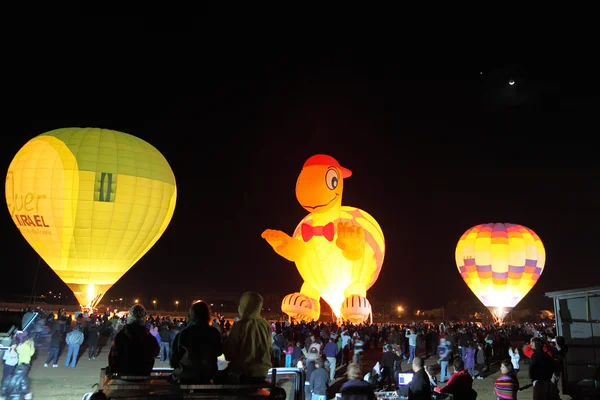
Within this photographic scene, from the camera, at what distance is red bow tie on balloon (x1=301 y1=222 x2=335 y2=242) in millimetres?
18875

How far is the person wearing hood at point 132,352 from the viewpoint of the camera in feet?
10.4

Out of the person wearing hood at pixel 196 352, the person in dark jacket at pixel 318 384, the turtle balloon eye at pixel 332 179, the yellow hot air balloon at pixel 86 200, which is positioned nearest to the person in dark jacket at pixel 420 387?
the person wearing hood at pixel 196 352

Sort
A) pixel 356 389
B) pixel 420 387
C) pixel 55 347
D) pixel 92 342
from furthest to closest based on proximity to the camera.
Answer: pixel 92 342, pixel 55 347, pixel 420 387, pixel 356 389

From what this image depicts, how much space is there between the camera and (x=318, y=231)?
19.0 metres

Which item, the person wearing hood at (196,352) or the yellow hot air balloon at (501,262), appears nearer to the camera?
the person wearing hood at (196,352)

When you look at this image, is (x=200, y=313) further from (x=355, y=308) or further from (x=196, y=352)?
(x=355, y=308)

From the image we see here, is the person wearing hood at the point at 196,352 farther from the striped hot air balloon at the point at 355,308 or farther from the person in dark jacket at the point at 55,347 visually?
the striped hot air balloon at the point at 355,308

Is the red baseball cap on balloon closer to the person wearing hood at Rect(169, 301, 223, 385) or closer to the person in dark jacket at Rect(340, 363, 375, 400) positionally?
the person in dark jacket at Rect(340, 363, 375, 400)

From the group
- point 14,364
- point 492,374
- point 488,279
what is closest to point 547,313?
point 488,279

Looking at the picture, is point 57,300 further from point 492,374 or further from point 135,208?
point 492,374

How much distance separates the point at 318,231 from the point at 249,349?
52.2 ft

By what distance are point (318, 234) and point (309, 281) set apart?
2.33m

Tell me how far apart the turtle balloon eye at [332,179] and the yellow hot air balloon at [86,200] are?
5.99 m

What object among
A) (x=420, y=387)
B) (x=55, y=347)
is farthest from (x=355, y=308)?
(x=420, y=387)
